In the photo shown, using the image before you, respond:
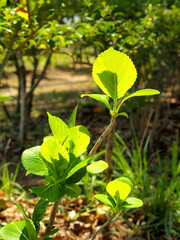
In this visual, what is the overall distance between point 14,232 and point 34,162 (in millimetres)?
170

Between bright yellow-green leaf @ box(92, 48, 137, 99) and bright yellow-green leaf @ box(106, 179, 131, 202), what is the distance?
0.22 metres

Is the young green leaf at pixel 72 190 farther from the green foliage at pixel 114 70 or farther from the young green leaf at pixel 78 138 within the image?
the green foliage at pixel 114 70

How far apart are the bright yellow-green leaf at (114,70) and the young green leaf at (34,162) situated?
0.75 feet

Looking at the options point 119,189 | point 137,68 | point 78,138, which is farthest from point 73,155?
point 137,68

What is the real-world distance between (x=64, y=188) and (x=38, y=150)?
11 centimetres

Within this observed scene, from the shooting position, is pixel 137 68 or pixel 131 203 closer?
pixel 131 203

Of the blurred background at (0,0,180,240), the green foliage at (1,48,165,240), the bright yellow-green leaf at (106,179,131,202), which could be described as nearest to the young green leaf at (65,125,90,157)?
the green foliage at (1,48,165,240)

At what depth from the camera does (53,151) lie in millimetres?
704

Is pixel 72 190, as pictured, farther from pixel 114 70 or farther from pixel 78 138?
pixel 114 70

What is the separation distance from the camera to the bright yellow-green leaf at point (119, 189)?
2.52ft

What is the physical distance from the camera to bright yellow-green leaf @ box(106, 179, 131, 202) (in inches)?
30.2

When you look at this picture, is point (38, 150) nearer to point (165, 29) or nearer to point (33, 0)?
point (33, 0)

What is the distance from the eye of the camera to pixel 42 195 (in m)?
0.70

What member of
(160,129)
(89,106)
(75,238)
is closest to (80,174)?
(75,238)
